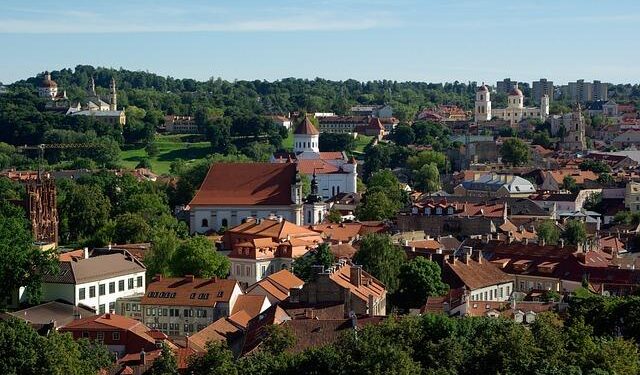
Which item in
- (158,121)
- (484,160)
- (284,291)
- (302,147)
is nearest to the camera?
(284,291)

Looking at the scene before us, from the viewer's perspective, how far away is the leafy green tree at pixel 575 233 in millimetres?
61944

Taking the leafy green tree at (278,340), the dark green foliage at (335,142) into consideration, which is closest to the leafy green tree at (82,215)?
the leafy green tree at (278,340)

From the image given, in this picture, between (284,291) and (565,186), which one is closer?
(284,291)

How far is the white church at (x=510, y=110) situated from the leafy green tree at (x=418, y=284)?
107m

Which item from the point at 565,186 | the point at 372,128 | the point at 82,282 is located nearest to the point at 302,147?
the point at 565,186

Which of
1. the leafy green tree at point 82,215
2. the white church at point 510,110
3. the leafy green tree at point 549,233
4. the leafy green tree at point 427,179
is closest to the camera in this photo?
the leafy green tree at point 549,233

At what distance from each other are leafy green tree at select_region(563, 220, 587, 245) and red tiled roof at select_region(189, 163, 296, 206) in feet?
48.4

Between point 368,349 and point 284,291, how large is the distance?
15856mm

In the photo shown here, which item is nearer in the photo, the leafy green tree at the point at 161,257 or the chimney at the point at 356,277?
the chimney at the point at 356,277

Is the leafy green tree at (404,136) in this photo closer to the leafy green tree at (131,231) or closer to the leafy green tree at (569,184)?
the leafy green tree at (569,184)

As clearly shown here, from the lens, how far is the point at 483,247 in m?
55.6

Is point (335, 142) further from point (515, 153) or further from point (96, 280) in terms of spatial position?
point (96, 280)

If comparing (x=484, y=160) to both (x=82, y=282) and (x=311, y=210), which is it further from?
(x=82, y=282)

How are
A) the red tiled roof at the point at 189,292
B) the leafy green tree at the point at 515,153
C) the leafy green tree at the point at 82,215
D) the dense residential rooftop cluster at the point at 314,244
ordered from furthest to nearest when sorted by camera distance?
the leafy green tree at the point at 515,153 < the leafy green tree at the point at 82,215 < the red tiled roof at the point at 189,292 < the dense residential rooftop cluster at the point at 314,244
